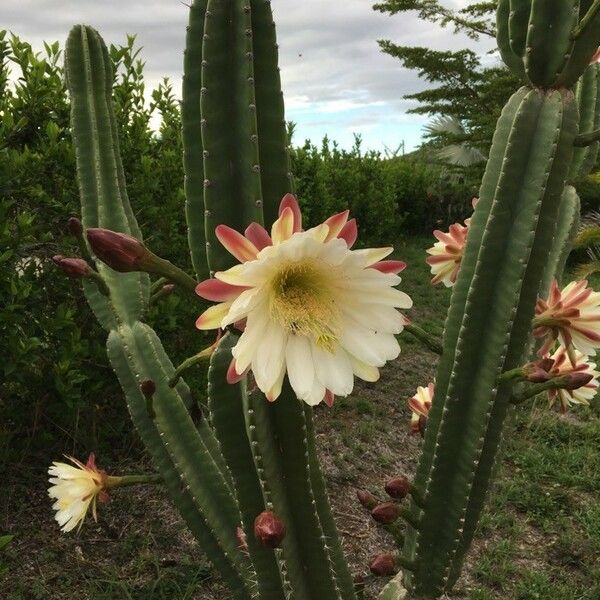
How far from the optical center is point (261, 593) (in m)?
1.36

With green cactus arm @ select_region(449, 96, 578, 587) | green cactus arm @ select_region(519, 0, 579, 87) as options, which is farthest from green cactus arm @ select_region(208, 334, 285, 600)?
green cactus arm @ select_region(519, 0, 579, 87)

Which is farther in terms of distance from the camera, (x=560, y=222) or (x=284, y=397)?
(x=560, y=222)

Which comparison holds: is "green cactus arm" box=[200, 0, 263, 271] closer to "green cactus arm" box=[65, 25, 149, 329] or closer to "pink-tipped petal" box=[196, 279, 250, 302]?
"pink-tipped petal" box=[196, 279, 250, 302]

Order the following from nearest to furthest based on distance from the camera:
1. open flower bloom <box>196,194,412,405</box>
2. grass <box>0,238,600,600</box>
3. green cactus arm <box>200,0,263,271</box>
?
open flower bloom <box>196,194,412,405</box>
green cactus arm <box>200,0,263,271</box>
grass <box>0,238,600,600</box>

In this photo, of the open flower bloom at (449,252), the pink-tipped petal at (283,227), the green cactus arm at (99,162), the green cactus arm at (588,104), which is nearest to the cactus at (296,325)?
the pink-tipped petal at (283,227)

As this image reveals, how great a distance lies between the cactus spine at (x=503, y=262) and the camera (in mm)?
1373

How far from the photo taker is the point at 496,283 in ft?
4.61

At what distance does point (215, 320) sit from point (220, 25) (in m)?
0.53

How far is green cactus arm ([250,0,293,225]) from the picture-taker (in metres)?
1.17

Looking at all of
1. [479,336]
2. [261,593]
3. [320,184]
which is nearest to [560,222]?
[479,336]

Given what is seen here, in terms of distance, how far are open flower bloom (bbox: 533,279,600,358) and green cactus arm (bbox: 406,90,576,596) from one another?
0.34ft

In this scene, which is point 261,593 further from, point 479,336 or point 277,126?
point 277,126

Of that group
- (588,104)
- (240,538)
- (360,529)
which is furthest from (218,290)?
(360,529)

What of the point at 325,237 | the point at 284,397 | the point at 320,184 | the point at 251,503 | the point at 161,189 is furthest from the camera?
the point at 320,184
